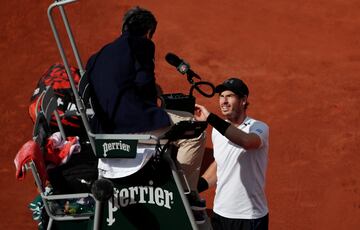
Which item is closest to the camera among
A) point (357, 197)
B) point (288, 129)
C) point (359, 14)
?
point (357, 197)

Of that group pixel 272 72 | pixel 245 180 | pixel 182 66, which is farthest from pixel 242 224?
pixel 272 72

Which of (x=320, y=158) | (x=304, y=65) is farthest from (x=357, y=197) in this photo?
(x=304, y=65)

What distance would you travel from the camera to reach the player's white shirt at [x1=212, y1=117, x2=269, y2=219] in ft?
18.4

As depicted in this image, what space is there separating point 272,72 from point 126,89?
6.51 meters

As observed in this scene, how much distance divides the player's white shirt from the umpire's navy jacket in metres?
1.21

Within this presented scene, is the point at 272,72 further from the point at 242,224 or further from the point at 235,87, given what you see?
the point at 242,224

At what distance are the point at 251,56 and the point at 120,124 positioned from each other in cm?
665

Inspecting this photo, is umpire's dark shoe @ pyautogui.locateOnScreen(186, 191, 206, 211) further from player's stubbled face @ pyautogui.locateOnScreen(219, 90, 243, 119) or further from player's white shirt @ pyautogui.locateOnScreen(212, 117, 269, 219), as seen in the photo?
player's stubbled face @ pyautogui.locateOnScreen(219, 90, 243, 119)

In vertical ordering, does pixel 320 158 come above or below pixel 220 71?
below

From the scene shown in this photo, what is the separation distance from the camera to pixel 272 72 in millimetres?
10820

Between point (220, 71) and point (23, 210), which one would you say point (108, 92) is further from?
point (220, 71)

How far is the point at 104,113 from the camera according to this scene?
4609 mm

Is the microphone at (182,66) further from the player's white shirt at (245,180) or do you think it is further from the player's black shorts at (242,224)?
the player's black shorts at (242,224)

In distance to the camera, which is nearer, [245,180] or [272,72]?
[245,180]
